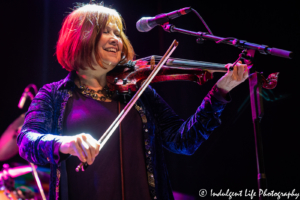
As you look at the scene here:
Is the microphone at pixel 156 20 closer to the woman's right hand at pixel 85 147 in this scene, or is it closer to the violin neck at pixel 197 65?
the violin neck at pixel 197 65

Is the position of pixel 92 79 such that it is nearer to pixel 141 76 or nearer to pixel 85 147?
pixel 141 76

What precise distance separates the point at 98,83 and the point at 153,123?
0.35m

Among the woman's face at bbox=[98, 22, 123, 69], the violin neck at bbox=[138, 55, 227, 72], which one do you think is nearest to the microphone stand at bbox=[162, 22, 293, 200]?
the violin neck at bbox=[138, 55, 227, 72]

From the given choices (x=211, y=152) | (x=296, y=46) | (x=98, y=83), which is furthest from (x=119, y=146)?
(x=296, y=46)

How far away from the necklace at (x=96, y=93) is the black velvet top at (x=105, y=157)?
2 cm

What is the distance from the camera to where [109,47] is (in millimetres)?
1309

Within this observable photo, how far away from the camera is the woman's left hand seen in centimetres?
105

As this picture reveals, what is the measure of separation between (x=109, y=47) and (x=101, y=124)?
413 mm

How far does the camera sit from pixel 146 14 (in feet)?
8.59

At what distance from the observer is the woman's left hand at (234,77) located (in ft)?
3.43

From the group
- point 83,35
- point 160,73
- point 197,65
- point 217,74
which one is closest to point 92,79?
point 83,35

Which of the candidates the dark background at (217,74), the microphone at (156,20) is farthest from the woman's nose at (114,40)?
the dark background at (217,74)

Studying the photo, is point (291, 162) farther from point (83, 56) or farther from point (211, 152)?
point (83, 56)

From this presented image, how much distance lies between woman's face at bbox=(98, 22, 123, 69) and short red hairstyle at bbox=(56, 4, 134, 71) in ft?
0.07
